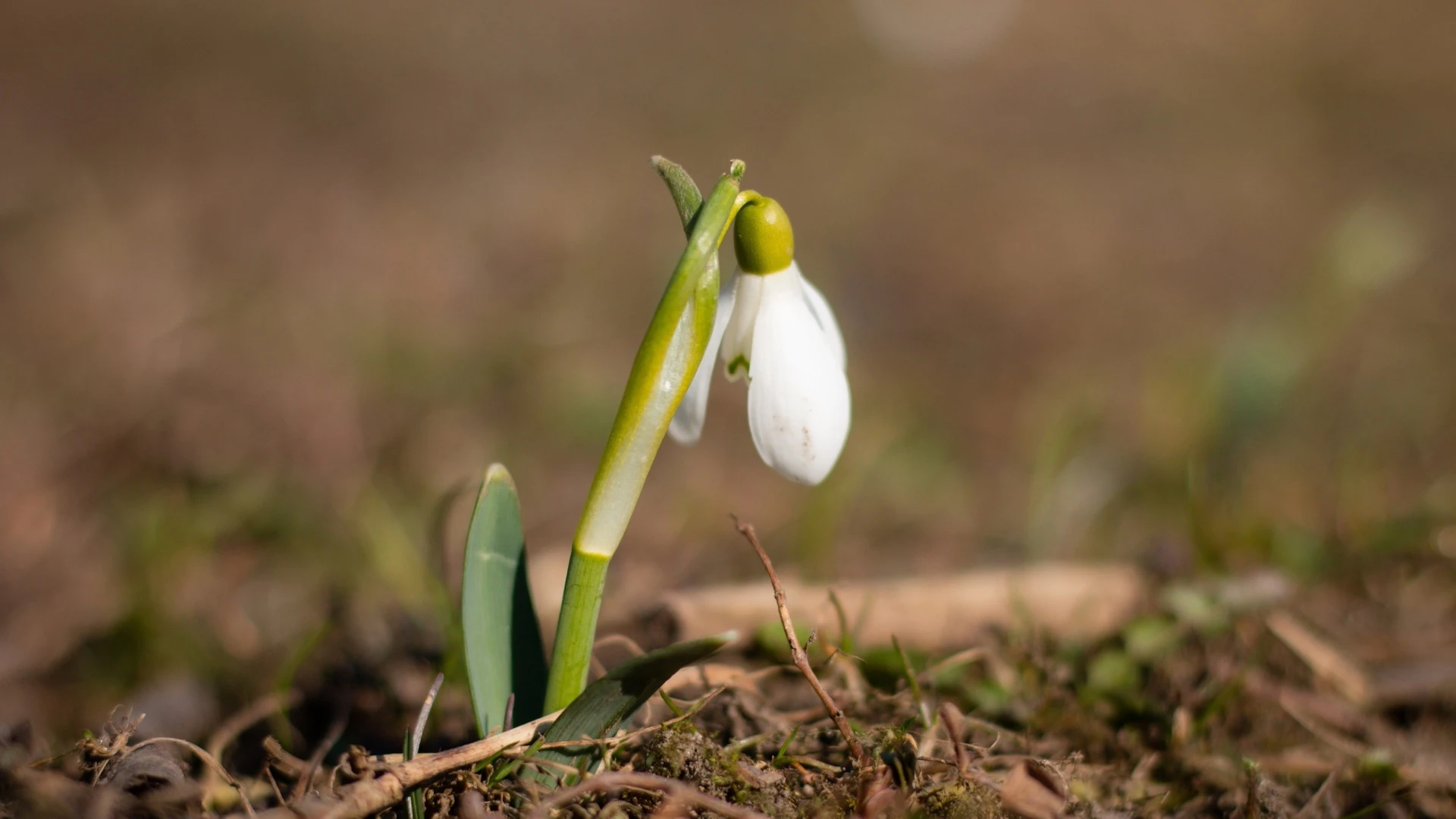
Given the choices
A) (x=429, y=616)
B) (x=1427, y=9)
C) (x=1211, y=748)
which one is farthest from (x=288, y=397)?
(x=1427, y=9)

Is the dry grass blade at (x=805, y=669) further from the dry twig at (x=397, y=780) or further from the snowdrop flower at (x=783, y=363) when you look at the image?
the dry twig at (x=397, y=780)

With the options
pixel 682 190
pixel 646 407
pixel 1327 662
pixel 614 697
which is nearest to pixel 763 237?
pixel 682 190

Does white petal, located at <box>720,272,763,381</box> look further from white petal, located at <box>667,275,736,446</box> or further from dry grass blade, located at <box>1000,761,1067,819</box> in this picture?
dry grass blade, located at <box>1000,761,1067,819</box>

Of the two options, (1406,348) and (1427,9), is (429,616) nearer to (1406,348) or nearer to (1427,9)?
(1406,348)

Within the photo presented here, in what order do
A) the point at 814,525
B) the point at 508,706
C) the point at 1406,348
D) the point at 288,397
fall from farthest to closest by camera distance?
the point at 1406,348 → the point at 288,397 → the point at 814,525 → the point at 508,706

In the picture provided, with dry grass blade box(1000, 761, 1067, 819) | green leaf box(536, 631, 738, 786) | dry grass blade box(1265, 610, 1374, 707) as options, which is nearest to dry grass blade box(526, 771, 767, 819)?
green leaf box(536, 631, 738, 786)

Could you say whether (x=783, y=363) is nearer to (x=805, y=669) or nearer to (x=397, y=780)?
(x=805, y=669)

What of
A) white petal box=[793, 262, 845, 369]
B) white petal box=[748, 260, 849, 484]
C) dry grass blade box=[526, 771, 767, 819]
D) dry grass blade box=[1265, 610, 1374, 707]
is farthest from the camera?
dry grass blade box=[1265, 610, 1374, 707]
